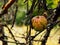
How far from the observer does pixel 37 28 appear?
4.34 ft

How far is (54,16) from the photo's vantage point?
146 cm

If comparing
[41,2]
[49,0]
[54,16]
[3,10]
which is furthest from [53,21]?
[3,10]

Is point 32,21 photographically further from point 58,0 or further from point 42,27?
point 58,0

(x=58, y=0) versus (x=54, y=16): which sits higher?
(x=58, y=0)

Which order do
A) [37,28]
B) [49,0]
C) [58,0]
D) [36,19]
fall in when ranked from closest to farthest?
[37,28]
[36,19]
[58,0]
[49,0]

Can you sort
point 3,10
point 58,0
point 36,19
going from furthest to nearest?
1. point 58,0
2. point 36,19
3. point 3,10

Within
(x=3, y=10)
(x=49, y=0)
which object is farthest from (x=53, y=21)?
(x=3, y=10)

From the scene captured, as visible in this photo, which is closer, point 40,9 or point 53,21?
point 53,21

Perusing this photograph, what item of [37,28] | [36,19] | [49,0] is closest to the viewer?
[37,28]

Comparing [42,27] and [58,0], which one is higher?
[58,0]

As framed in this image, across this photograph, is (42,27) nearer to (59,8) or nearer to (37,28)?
(37,28)

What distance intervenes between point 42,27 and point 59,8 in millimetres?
179

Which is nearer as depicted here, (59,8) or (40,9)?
(59,8)

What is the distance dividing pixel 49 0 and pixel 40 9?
15cm
